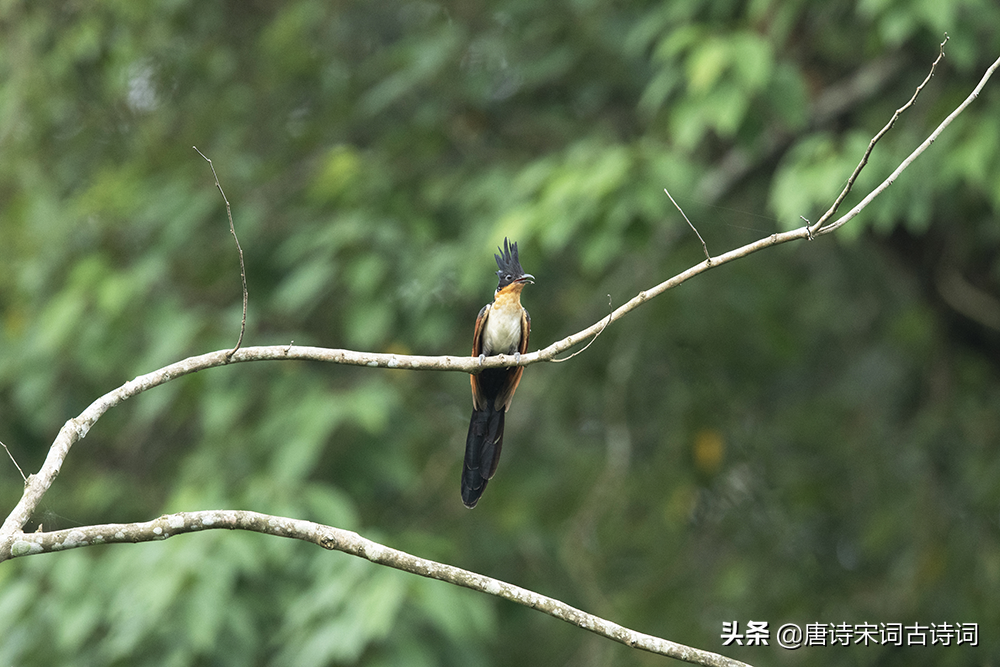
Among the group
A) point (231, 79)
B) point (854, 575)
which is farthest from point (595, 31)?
point (854, 575)

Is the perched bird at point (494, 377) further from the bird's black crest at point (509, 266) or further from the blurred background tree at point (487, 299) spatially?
the blurred background tree at point (487, 299)

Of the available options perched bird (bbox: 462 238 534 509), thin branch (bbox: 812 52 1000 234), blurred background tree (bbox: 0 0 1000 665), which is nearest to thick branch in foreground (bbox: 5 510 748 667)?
perched bird (bbox: 462 238 534 509)

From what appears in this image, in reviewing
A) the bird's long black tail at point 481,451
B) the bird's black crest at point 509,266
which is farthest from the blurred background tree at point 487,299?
the bird's long black tail at point 481,451

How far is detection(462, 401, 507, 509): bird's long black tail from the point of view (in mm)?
3143

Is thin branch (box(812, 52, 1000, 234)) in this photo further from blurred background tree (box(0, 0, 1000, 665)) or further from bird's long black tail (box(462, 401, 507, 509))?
bird's long black tail (box(462, 401, 507, 509))

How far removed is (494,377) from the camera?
353 cm

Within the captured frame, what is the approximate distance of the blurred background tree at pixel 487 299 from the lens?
385cm

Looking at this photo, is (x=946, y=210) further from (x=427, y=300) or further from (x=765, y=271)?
(x=427, y=300)

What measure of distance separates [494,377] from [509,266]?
44 cm

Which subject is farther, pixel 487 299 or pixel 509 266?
pixel 487 299

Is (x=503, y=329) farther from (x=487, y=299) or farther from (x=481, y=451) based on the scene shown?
(x=487, y=299)

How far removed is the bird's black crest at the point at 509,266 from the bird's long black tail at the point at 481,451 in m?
0.49

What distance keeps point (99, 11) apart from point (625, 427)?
11.8ft

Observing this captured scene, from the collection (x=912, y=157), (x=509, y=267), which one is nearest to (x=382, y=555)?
(x=912, y=157)
